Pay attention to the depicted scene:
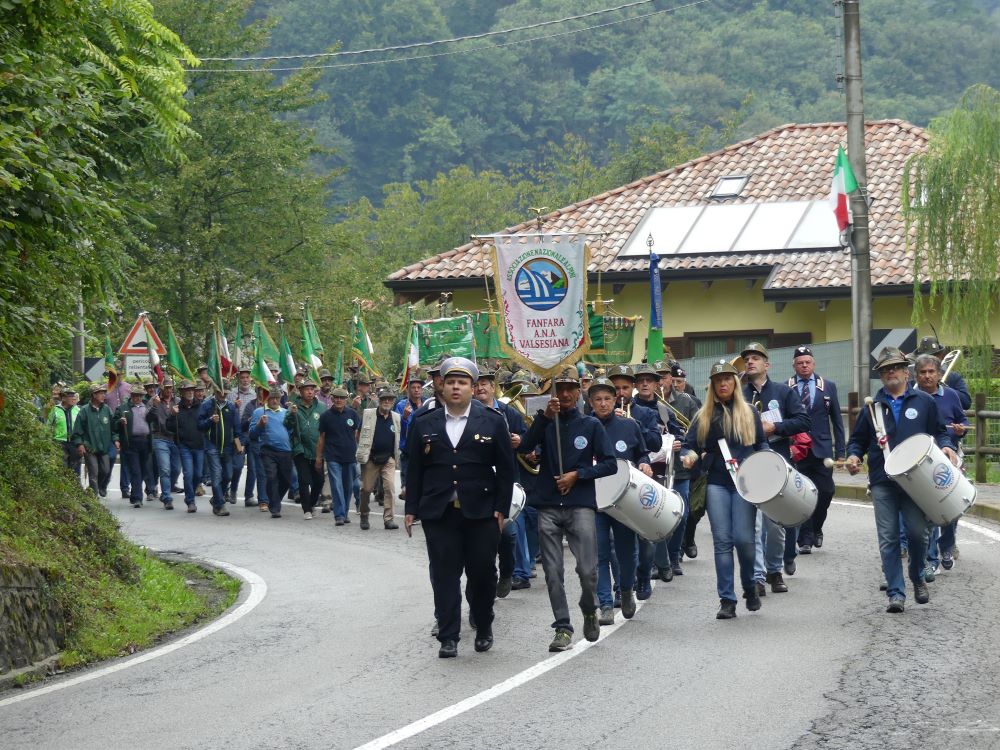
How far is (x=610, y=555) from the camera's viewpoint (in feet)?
40.2

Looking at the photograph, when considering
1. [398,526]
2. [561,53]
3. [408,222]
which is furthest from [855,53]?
[561,53]

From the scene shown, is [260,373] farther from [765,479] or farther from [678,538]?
[765,479]

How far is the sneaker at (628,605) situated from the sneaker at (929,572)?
8.57 feet

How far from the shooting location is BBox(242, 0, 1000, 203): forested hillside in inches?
4008

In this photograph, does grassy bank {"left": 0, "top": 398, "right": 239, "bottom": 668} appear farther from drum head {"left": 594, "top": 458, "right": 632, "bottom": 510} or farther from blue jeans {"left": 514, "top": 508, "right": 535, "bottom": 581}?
drum head {"left": 594, "top": 458, "right": 632, "bottom": 510}

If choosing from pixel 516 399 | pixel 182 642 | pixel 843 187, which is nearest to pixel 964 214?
pixel 843 187

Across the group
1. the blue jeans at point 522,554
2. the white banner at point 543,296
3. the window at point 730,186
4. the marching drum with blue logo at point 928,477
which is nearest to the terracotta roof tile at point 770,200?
the window at point 730,186

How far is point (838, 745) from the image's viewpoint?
8.00 meters

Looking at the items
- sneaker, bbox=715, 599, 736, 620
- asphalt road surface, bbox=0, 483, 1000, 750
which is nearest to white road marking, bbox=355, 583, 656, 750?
asphalt road surface, bbox=0, 483, 1000, 750

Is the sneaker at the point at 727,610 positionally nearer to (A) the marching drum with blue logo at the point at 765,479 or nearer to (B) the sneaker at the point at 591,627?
(A) the marching drum with blue logo at the point at 765,479

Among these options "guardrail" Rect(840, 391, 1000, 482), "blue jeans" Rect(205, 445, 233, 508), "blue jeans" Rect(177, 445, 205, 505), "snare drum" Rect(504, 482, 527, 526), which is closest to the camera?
"snare drum" Rect(504, 482, 527, 526)

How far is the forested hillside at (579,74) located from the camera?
102 metres

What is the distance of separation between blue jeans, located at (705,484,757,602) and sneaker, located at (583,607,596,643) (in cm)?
139

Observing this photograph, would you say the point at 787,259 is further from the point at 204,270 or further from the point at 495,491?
the point at 495,491
